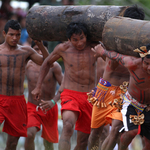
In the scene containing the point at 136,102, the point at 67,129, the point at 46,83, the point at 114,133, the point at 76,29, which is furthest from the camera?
the point at 46,83

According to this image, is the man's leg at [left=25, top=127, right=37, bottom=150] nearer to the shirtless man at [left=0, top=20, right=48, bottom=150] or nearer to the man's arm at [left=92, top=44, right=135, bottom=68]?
the shirtless man at [left=0, top=20, right=48, bottom=150]

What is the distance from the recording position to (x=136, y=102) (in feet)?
16.0

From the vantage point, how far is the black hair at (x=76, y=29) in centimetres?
570

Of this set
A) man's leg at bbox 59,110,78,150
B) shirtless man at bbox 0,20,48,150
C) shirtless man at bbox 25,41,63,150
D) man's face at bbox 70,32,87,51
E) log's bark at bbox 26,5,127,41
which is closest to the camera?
man's leg at bbox 59,110,78,150

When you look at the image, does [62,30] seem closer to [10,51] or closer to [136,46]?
[10,51]

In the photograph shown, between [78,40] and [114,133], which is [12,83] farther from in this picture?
[114,133]

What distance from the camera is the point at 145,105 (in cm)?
488

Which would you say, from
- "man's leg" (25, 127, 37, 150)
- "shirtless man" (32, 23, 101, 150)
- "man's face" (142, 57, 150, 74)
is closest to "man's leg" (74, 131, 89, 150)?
"shirtless man" (32, 23, 101, 150)

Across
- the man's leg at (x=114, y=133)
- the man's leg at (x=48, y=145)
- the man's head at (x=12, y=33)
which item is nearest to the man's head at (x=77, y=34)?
the man's head at (x=12, y=33)

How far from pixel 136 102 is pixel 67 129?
3.97 feet

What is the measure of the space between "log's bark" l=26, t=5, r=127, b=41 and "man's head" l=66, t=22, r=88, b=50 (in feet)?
0.34

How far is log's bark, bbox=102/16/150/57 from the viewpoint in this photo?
4.75 m

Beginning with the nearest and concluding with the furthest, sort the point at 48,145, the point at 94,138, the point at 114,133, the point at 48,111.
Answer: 1. the point at 114,133
2. the point at 94,138
3. the point at 48,111
4. the point at 48,145

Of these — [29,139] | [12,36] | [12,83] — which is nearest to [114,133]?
[29,139]
